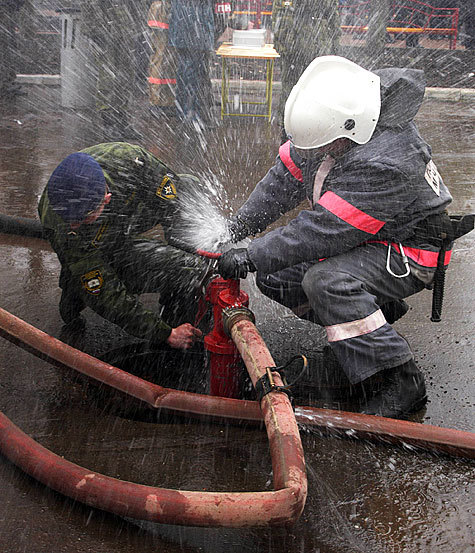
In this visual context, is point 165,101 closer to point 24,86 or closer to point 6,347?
point 24,86

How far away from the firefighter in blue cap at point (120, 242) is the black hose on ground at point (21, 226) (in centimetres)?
114

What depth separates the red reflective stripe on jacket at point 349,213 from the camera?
106 inches

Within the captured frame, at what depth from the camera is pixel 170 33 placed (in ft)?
26.6

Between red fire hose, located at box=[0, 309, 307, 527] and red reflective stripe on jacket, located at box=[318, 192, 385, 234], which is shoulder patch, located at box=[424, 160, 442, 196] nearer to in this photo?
red reflective stripe on jacket, located at box=[318, 192, 385, 234]

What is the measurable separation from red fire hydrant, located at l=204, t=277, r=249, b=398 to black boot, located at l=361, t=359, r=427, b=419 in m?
0.62

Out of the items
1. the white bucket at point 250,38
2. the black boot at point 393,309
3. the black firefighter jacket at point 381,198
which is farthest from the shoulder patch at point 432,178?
the white bucket at point 250,38

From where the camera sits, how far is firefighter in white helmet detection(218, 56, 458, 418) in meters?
2.68

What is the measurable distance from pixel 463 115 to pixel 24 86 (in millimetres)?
7080

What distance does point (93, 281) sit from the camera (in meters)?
3.00

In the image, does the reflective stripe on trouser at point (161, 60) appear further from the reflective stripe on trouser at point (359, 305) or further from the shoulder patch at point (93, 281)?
the reflective stripe on trouser at point (359, 305)

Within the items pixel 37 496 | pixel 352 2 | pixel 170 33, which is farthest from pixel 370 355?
pixel 352 2

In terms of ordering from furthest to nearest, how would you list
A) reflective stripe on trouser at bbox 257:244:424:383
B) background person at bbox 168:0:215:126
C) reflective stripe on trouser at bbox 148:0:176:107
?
reflective stripe on trouser at bbox 148:0:176:107 < background person at bbox 168:0:215:126 < reflective stripe on trouser at bbox 257:244:424:383

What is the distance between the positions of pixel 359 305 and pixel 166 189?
135cm

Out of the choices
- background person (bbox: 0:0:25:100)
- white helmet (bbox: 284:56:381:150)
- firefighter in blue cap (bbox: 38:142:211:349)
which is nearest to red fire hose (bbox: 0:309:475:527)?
firefighter in blue cap (bbox: 38:142:211:349)
